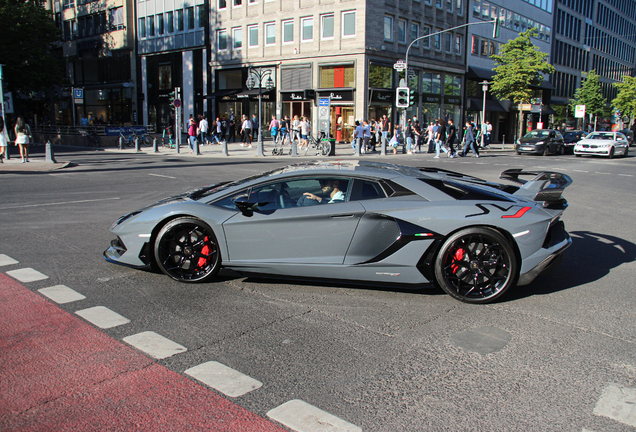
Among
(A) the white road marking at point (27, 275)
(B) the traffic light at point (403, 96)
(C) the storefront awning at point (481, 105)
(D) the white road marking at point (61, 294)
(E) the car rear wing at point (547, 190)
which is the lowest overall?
(D) the white road marking at point (61, 294)

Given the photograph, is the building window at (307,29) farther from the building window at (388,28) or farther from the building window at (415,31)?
the building window at (415,31)

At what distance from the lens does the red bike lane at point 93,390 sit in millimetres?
2939

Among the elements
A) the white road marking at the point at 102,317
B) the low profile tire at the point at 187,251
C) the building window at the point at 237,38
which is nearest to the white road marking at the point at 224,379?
the white road marking at the point at 102,317

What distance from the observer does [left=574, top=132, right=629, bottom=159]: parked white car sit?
30.3 m

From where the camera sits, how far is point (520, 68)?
138 feet

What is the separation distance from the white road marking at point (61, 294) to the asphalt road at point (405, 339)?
0.28 feet

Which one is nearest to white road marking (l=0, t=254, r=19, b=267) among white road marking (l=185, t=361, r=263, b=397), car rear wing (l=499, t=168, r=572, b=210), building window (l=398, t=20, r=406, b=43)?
white road marking (l=185, t=361, r=263, b=397)

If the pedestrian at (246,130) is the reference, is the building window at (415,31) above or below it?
above

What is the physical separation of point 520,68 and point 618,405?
43.3 metres

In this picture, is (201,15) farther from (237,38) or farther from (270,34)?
(270,34)

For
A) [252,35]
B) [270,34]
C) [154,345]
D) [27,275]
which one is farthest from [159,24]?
[154,345]

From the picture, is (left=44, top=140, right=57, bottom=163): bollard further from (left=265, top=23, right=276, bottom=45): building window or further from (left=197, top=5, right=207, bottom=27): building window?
(left=197, top=5, right=207, bottom=27): building window

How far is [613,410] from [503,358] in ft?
2.69

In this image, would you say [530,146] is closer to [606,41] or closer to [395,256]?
[395,256]
